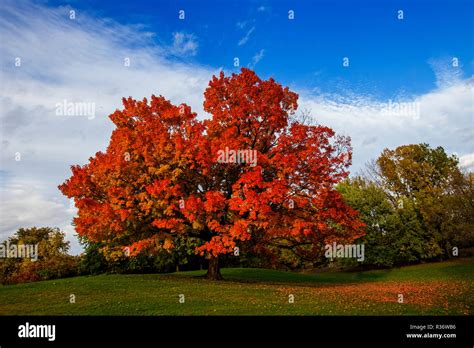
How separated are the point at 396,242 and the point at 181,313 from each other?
4578 centimetres

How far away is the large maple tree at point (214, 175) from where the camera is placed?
25.9 m

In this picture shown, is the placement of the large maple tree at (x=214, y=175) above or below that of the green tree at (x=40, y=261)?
above

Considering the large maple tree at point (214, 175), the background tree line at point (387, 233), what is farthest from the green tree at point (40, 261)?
the large maple tree at point (214, 175)

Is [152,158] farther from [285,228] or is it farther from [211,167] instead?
[285,228]

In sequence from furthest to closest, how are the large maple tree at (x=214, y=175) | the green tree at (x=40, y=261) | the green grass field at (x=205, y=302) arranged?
the green tree at (x=40, y=261) < the large maple tree at (x=214, y=175) < the green grass field at (x=205, y=302)

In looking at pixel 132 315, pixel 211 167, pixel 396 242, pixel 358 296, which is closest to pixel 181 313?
pixel 132 315

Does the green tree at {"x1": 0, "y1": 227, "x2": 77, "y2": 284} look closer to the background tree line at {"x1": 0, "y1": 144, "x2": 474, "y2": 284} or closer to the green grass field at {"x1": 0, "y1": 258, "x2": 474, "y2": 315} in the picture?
the background tree line at {"x1": 0, "y1": 144, "x2": 474, "y2": 284}

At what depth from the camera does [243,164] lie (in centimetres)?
2880

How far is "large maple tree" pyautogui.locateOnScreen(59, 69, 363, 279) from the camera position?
25875 mm

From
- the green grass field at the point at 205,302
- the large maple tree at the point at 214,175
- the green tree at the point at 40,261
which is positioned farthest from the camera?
the green tree at the point at 40,261

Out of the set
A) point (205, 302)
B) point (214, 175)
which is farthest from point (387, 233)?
point (205, 302)

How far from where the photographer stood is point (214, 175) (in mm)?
28922

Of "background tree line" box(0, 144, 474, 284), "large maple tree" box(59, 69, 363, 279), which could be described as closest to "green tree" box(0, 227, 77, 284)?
"background tree line" box(0, 144, 474, 284)

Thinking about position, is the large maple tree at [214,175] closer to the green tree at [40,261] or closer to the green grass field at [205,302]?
the green grass field at [205,302]
